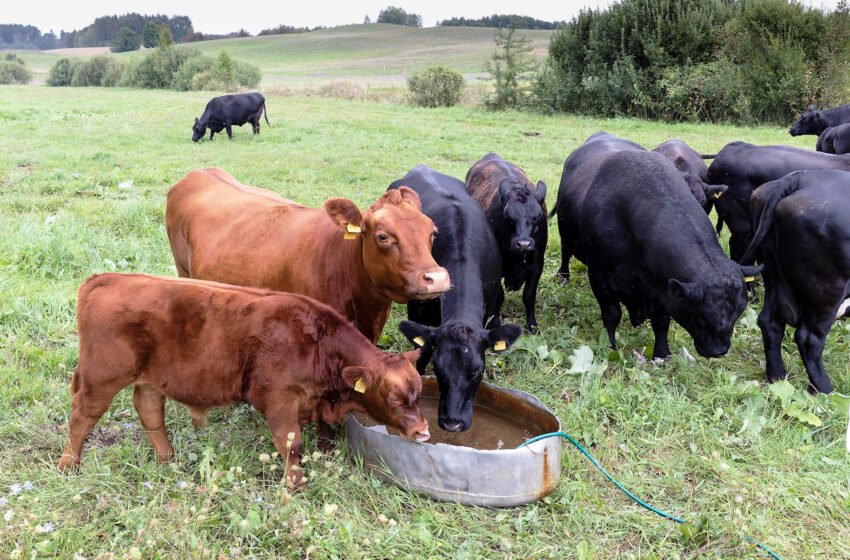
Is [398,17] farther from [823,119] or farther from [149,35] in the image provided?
[823,119]

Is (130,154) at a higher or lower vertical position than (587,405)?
higher

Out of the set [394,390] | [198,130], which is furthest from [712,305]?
[198,130]

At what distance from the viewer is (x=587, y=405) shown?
15.0 ft

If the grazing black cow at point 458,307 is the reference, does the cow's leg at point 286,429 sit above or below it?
below

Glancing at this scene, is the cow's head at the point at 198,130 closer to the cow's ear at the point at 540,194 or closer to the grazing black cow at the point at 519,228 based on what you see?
the grazing black cow at the point at 519,228

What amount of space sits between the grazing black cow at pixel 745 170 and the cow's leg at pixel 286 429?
5068mm

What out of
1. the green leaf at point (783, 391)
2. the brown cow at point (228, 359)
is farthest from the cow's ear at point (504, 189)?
the brown cow at point (228, 359)

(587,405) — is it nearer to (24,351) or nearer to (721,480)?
(721,480)

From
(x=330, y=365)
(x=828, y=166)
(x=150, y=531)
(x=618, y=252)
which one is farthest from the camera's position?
(x=828, y=166)

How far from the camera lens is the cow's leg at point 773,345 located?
505 centimetres

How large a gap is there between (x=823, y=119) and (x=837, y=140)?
5.19 metres

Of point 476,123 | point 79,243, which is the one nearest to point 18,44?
point 476,123

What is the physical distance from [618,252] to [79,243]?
215 inches

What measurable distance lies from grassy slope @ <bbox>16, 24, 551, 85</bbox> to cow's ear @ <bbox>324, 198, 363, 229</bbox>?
54.3m
